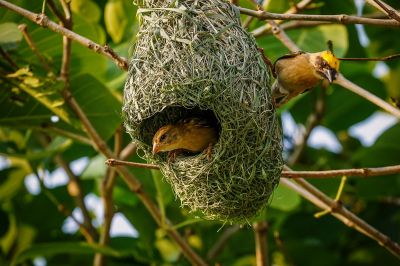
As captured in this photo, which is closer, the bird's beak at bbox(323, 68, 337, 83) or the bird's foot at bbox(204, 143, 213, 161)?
the bird's foot at bbox(204, 143, 213, 161)

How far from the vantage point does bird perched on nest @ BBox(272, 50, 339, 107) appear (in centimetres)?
307

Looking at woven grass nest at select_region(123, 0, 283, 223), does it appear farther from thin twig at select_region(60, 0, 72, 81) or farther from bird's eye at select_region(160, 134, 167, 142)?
thin twig at select_region(60, 0, 72, 81)

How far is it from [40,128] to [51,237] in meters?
1.32

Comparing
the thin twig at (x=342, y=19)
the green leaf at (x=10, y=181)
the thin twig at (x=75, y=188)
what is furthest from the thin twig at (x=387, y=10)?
the green leaf at (x=10, y=181)

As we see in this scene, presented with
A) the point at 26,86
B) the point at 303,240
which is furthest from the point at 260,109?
the point at 303,240

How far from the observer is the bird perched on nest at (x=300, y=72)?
3.07m

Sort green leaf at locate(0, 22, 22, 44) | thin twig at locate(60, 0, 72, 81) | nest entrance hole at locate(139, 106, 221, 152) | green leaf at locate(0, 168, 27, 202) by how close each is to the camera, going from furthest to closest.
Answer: green leaf at locate(0, 168, 27, 202) → green leaf at locate(0, 22, 22, 44) → thin twig at locate(60, 0, 72, 81) → nest entrance hole at locate(139, 106, 221, 152)

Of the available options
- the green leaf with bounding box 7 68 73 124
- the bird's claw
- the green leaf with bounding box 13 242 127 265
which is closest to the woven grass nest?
the bird's claw

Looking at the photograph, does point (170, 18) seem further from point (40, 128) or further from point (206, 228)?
point (206, 228)

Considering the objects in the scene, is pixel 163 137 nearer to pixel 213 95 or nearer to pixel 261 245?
pixel 213 95

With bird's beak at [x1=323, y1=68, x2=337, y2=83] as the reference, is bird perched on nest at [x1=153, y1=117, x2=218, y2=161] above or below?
below

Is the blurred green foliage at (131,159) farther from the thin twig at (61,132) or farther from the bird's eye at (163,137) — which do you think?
the bird's eye at (163,137)

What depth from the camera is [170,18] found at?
9.62 ft

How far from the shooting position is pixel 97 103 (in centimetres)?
395
